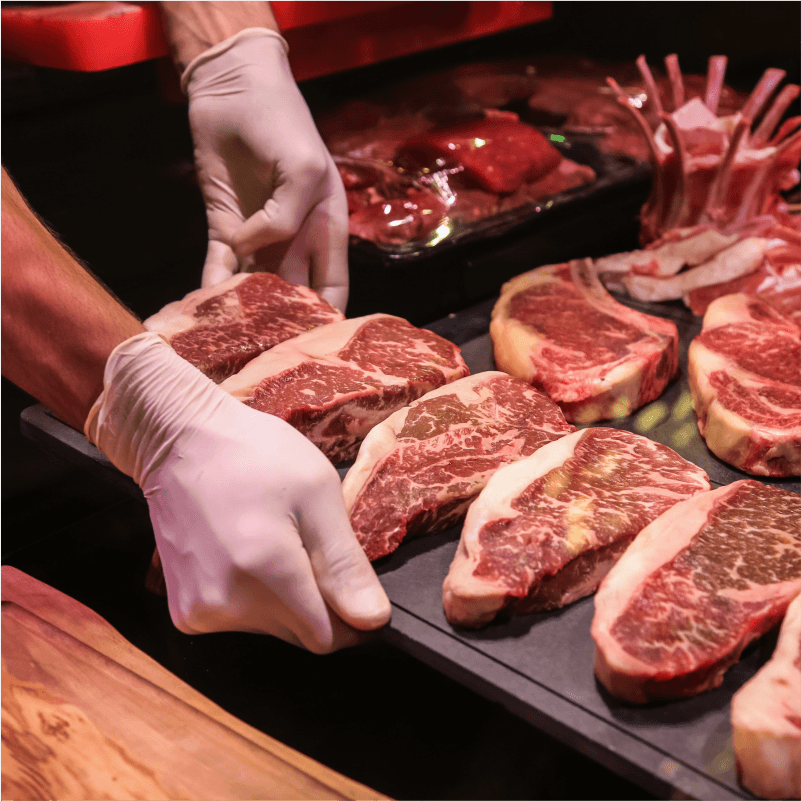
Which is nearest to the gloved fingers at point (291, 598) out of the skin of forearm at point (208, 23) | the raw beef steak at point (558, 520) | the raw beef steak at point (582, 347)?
the raw beef steak at point (558, 520)

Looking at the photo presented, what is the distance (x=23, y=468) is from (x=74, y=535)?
1.20ft

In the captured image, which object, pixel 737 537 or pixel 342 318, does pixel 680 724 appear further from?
pixel 342 318

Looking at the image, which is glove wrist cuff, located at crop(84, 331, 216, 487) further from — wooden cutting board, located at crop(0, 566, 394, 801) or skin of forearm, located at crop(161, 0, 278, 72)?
skin of forearm, located at crop(161, 0, 278, 72)

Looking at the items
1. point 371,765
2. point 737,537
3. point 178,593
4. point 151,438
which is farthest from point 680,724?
point 151,438

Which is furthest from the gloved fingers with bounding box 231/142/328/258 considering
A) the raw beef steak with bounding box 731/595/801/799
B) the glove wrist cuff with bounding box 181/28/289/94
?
the raw beef steak with bounding box 731/595/801/799

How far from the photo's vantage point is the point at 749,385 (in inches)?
81.6

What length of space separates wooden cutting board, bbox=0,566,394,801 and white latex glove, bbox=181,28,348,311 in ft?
4.27

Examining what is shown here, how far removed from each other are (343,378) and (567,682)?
3.08 feet

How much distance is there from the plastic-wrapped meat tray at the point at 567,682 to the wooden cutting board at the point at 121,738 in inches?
17.3

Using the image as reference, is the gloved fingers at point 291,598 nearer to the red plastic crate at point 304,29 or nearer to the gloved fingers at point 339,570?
the gloved fingers at point 339,570

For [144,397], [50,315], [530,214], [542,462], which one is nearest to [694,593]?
[542,462]

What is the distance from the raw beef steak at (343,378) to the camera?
6.33 feet

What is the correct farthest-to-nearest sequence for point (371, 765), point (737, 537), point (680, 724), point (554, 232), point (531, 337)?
point (554, 232), point (531, 337), point (371, 765), point (737, 537), point (680, 724)

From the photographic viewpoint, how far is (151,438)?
1.61 m
